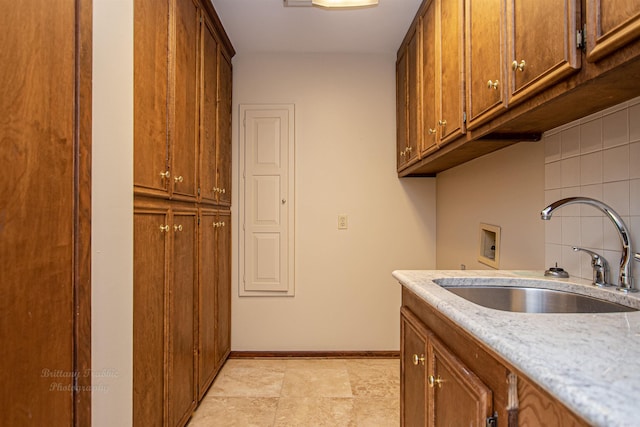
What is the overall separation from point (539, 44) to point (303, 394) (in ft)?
6.83

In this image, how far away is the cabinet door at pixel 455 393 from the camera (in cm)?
69

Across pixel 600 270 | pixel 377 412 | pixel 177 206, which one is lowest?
pixel 377 412

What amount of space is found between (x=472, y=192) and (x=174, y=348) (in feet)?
6.15

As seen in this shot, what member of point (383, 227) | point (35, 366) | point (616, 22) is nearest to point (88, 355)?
point (35, 366)

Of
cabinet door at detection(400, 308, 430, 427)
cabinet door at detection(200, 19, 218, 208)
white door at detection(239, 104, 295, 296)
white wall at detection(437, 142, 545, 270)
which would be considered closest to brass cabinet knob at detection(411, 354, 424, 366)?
cabinet door at detection(400, 308, 430, 427)

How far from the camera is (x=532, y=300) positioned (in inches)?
43.8

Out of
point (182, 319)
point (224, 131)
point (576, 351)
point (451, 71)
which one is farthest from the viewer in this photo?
point (224, 131)

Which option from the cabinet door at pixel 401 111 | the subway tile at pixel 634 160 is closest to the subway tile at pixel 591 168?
the subway tile at pixel 634 160

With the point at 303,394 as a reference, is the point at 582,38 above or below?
above

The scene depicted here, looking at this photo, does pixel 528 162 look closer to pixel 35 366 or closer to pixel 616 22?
pixel 616 22

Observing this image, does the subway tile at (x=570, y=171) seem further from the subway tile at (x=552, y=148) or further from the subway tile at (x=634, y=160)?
the subway tile at (x=634, y=160)

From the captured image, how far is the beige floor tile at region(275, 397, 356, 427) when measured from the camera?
1.75 metres

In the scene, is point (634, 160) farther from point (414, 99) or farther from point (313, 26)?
point (313, 26)

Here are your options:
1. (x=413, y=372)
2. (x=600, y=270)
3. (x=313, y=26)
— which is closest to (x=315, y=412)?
(x=413, y=372)
